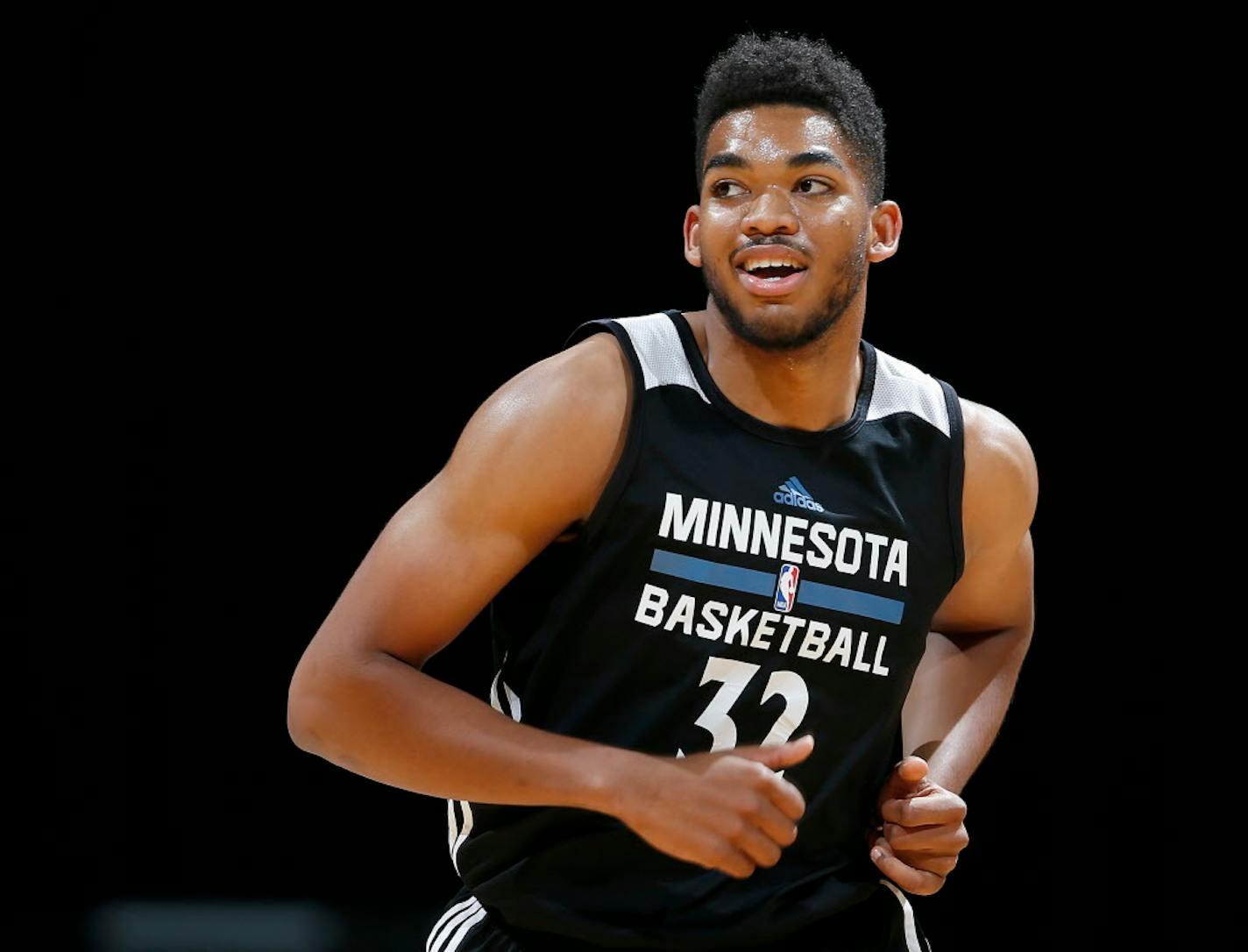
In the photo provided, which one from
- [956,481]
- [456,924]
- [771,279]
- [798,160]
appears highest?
[798,160]

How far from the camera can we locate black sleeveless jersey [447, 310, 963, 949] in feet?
5.41

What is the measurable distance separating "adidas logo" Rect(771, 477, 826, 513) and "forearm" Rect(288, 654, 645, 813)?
0.37m

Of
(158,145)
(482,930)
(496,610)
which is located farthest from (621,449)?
(158,145)

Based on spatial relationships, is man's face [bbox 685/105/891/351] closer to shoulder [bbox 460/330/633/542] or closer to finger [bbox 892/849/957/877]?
shoulder [bbox 460/330/633/542]

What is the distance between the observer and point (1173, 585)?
324 centimetres

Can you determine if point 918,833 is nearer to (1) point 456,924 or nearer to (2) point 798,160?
(1) point 456,924

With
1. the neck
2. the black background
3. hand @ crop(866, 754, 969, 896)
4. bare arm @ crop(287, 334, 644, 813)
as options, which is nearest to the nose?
the neck

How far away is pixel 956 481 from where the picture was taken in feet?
5.99

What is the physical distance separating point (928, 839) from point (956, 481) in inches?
15.8

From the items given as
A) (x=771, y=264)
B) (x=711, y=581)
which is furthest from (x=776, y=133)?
(x=711, y=581)

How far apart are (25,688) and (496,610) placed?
5.43 ft

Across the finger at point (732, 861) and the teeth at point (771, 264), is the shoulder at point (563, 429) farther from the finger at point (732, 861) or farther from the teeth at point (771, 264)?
the finger at point (732, 861)

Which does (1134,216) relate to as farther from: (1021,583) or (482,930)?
(482,930)

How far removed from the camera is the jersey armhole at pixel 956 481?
5.96ft
